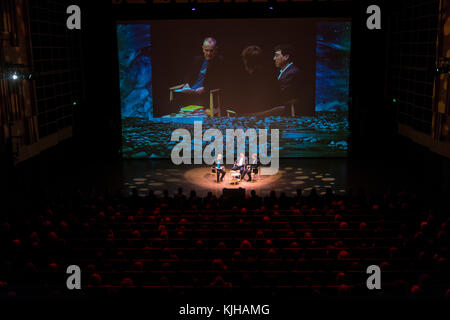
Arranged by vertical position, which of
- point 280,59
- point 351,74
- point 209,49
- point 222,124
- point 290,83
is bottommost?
point 222,124

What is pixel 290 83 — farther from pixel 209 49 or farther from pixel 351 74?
pixel 209 49

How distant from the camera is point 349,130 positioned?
1966 cm

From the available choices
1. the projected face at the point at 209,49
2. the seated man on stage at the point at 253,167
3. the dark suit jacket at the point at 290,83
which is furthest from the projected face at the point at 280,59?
the seated man on stage at the point at 253,167

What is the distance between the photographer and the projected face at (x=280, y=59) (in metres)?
18.6

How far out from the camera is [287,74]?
1875 cm

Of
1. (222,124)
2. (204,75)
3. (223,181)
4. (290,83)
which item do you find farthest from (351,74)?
(223,181)

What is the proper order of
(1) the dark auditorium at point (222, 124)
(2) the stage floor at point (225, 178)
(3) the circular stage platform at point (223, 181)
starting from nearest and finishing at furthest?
1. (1) the dark auditorium at point (222, 124)
2. (2) the stage floor at point (225, 178)
3. (3) the circular stage platform at point (223, 181)

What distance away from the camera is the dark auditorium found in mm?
10172

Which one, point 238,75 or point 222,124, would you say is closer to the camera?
point 238,75

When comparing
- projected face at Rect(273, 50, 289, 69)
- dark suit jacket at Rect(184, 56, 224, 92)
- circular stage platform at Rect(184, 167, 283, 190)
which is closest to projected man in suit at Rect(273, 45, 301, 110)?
projected face at Rect(273, 50, 289, 69)

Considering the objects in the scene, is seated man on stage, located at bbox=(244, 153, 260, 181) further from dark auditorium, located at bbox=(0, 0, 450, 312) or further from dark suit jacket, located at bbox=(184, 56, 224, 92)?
dark suit jacket, located at bbox=(184, 56, 224, 92)

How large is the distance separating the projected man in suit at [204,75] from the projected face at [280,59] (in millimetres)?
2205

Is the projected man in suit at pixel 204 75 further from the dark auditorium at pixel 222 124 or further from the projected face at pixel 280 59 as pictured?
the projected face at pixel 280 59

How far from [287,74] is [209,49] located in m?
3.29
